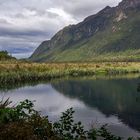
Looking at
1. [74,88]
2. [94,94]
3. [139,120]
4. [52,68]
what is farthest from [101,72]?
[139,120]

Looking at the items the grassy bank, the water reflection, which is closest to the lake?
the water reflection

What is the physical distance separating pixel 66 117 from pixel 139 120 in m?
27.3

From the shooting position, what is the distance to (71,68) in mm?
116812

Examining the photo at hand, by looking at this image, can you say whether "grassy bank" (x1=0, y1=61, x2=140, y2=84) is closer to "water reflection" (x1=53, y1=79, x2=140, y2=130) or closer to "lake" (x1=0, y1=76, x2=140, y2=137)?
"lake" (x1=0, y1=76, x2=140, y2=137)

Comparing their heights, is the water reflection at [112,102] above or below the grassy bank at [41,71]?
below

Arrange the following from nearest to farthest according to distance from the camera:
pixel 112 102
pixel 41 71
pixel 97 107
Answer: pixel 97 107
pixel 112 102
pixel 41 71

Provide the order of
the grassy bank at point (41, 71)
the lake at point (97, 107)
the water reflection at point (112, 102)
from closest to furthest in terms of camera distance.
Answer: the lake at point (97, 107) → the water reflection at point (112, 102) → the grassy bank at point (41, 71)

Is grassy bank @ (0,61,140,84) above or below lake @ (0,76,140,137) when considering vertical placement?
above

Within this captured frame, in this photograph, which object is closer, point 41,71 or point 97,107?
point 97,107

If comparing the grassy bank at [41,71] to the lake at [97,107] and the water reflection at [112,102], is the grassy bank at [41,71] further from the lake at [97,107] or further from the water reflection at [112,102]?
the water reflection at [112,102]

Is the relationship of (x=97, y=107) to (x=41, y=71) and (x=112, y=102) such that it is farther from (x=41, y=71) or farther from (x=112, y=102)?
(x=41, y=71)

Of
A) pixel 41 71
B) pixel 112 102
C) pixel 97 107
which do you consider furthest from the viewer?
pixel 41 71

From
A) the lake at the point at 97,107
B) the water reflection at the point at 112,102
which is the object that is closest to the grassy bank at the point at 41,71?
the lake at the point at 97,107

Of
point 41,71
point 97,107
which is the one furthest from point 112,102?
point 41,71
